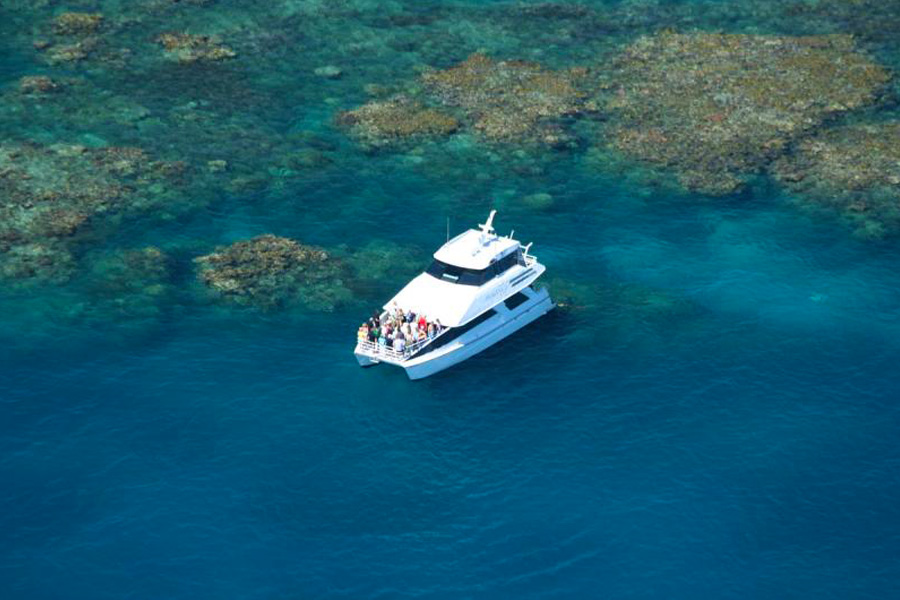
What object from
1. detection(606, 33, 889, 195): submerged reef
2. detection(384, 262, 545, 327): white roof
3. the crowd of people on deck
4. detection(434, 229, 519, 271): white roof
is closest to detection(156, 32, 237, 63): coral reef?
detection(606, 33, 889, 195): submerged reef

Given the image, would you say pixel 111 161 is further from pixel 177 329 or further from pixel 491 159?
pixel 491 159

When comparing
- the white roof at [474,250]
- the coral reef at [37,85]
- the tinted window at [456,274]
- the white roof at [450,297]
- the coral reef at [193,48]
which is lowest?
the white roof at [450,297]

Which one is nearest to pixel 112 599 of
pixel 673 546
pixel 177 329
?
pixel 177 329

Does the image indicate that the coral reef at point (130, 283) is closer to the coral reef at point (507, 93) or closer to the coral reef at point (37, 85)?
the coral reef at point (37, 85)

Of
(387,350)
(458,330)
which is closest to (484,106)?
(458,330)

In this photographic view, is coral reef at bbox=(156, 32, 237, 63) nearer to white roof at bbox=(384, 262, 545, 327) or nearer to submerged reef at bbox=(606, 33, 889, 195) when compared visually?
submerged reef at bbox=(606, 33, 889, 195)

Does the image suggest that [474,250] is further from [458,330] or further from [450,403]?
[450,403]

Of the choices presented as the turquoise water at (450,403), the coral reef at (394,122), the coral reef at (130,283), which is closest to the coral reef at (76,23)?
the turquoise water at (450,403)
